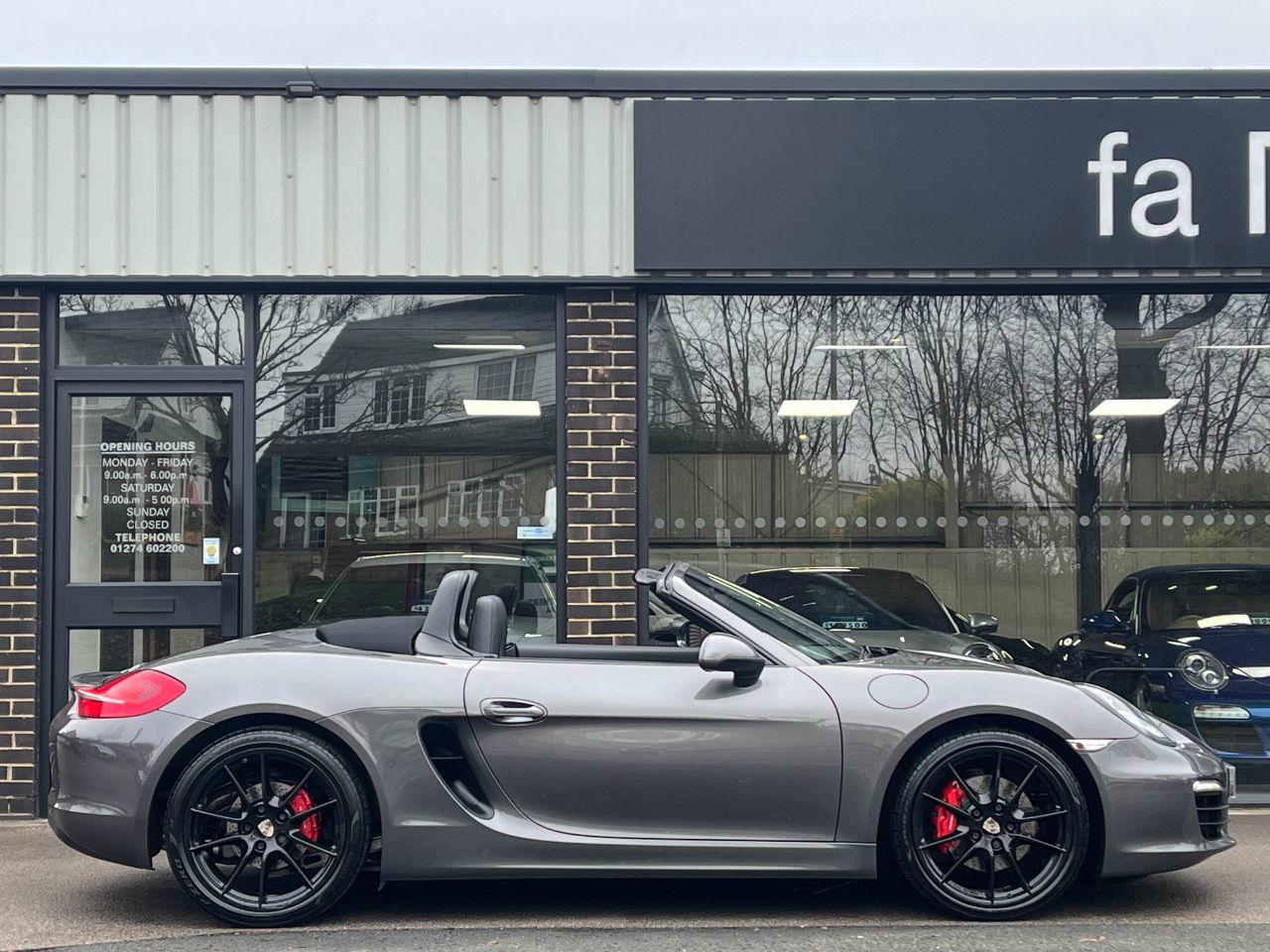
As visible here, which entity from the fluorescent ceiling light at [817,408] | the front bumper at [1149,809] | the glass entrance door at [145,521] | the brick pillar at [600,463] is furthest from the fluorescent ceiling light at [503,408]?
the front bumper at [1149,809]

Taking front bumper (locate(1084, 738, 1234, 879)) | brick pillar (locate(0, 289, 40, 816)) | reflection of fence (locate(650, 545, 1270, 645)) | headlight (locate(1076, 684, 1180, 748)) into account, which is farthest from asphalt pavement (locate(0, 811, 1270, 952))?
reflection of fence (locate(650, 545, 1270, 645))

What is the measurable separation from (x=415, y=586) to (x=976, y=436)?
10.9 ft

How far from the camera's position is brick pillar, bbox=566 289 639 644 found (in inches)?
289

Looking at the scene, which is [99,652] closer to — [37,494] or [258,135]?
[37,494]

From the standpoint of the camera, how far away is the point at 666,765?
4676 mm

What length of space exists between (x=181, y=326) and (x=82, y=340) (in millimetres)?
543

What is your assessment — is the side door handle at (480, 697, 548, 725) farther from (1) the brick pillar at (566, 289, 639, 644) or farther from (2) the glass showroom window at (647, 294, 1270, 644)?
(2) the glass showroom window at (647, 294, 1270, 644)

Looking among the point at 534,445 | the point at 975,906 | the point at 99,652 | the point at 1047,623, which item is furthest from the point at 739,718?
the point at 99,652

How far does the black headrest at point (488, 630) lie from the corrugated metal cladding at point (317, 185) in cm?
279

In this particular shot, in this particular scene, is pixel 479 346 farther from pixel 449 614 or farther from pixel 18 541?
pixel 449 614

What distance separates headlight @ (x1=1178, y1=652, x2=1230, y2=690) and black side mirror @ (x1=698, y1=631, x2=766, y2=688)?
3.88 m

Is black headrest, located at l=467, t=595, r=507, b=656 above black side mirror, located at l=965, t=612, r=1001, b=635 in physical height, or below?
above

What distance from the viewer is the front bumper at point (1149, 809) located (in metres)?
4.62

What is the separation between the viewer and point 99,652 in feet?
23.9
